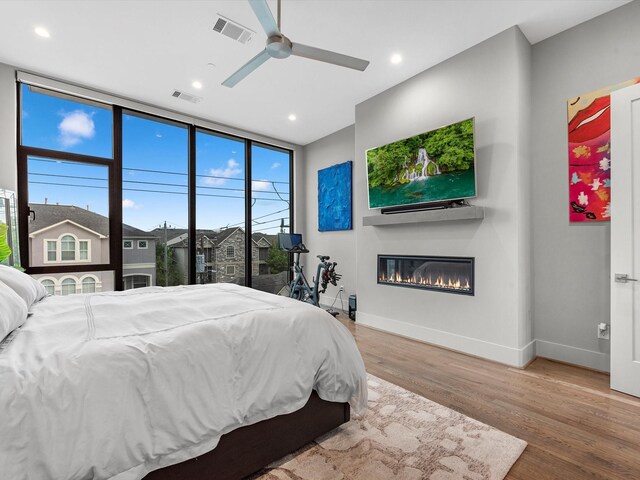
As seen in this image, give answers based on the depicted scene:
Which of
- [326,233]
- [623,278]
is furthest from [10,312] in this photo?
[326,233]

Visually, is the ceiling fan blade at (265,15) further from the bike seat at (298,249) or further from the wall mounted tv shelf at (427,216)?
the bike seat at (298,249)

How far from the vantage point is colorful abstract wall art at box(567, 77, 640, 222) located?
2.61 metres

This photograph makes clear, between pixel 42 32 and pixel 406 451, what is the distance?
4343 millimetres

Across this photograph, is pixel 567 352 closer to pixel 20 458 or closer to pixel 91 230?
pixel 20 458

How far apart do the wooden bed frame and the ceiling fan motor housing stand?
88.5 inches

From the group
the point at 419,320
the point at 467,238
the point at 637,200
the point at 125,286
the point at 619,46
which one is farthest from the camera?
the point at 125,286

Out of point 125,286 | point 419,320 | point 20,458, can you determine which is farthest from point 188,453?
point 125,286

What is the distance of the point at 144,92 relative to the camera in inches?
154

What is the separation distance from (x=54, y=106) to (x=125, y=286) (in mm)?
2330

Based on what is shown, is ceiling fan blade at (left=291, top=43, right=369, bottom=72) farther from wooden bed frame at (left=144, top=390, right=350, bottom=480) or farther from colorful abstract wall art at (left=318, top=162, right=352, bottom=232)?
colorful abstract wall art at (left=318, top=162, right=352, bottom=232)

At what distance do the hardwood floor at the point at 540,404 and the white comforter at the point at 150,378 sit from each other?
34.9 inches

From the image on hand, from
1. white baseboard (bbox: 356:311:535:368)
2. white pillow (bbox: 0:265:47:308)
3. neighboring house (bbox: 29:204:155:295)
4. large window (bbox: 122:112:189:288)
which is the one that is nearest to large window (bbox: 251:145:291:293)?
large window (bbox: 122:112:189:288)

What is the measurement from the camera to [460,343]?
315 cm

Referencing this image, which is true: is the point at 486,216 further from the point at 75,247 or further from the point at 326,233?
the point at 75,247
